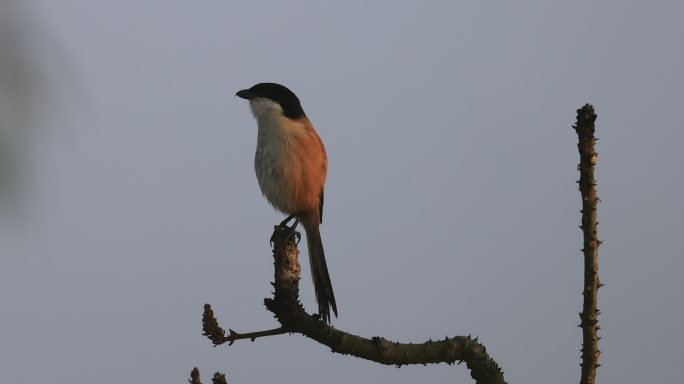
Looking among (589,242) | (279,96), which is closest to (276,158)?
(279,96)

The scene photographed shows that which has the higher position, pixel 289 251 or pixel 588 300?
pixel 289 251

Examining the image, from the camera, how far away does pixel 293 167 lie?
5.00m

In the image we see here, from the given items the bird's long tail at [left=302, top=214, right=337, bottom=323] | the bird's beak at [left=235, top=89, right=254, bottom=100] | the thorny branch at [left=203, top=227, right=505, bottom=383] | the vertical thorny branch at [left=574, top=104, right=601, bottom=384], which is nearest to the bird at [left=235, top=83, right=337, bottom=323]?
the bird's long tail at [left=302, top=214, right=337, bottom=323]

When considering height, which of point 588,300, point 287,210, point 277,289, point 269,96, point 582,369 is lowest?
point 582,369

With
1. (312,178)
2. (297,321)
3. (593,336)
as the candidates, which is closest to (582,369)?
(593,336)

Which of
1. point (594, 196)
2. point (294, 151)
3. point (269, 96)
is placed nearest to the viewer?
point (594, 196)

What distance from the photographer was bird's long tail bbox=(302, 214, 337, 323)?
14.6 feet

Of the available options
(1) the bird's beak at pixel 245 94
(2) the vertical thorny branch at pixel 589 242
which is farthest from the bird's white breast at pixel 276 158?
(2) the vertical thorny branch at pixel 589 242

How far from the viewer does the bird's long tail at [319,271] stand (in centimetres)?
445

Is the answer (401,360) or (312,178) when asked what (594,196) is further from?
(312,178)

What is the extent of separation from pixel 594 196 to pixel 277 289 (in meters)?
1.31

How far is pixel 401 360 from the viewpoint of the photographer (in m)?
2.96

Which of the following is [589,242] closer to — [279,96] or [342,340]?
[342,340]

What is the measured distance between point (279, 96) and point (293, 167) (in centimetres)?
64
